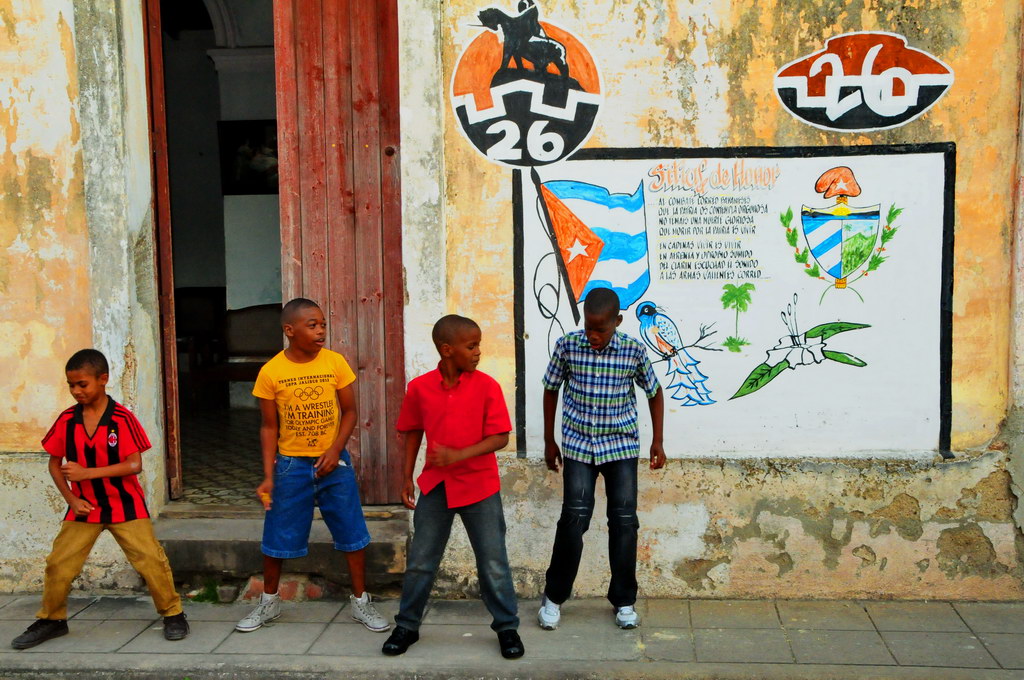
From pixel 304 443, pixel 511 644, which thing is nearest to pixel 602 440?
pixel 511 644

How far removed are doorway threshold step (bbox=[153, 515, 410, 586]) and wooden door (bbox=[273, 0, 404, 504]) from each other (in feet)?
1.60

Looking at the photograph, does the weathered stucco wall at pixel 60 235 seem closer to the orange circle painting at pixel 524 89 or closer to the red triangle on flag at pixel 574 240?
the orange circle painting at pixel 524 89

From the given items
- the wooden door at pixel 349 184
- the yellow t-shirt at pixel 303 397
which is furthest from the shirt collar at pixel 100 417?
the wooden door at pixel 349 184

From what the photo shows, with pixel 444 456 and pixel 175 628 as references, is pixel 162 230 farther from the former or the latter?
pixel 444 456

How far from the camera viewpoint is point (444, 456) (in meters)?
4.05

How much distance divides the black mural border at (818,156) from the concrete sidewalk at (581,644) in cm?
98

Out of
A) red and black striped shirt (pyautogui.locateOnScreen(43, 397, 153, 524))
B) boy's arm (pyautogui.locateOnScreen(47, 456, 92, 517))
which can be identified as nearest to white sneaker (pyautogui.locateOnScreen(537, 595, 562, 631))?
red and black striped shirt (pyautogui.locateOnScreen(43, 397, 153, 524))

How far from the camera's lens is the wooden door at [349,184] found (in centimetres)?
527

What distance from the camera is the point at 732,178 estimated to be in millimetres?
4891

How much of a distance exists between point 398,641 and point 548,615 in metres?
0.74

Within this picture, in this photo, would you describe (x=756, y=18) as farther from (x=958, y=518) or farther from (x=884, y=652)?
(x=884, y=652)

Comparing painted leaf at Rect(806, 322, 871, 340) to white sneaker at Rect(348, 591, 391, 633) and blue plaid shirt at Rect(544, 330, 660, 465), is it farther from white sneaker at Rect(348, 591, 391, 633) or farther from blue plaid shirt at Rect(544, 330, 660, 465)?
white sneaker at Rect(348, 591, 391, 633)

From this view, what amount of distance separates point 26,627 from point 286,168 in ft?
8.84

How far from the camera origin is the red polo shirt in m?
4.16
